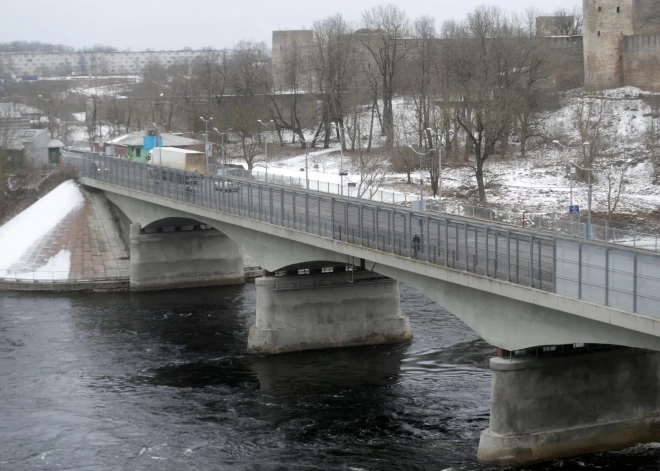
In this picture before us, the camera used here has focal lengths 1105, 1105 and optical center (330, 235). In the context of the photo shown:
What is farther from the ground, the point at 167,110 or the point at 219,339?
the point at 167,110

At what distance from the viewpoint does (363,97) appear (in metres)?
118

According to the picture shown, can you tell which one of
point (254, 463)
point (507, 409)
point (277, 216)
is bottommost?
point (254, 463)

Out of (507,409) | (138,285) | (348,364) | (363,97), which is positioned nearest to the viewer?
(507,409)

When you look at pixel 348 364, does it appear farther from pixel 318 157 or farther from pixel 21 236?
pixel 318 157

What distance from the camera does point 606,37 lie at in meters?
105

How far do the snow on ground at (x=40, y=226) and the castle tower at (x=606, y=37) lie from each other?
5147 cm

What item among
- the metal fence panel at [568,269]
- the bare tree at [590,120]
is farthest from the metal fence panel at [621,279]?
the bare tree at [590,120]

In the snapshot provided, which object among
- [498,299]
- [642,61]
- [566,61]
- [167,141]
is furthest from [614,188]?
[498,299]

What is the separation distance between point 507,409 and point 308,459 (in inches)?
264

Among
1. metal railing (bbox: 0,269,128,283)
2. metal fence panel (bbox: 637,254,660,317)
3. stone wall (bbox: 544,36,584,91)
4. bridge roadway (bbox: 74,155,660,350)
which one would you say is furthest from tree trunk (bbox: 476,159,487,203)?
metal fence panel (bbox: 637,254,660,317)

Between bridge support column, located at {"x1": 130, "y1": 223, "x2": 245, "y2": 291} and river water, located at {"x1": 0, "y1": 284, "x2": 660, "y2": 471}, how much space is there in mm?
9931

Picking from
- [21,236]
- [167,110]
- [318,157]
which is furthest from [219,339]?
[167,110]

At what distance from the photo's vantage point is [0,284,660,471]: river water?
117ft

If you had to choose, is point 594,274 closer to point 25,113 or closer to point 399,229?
point 399,229
